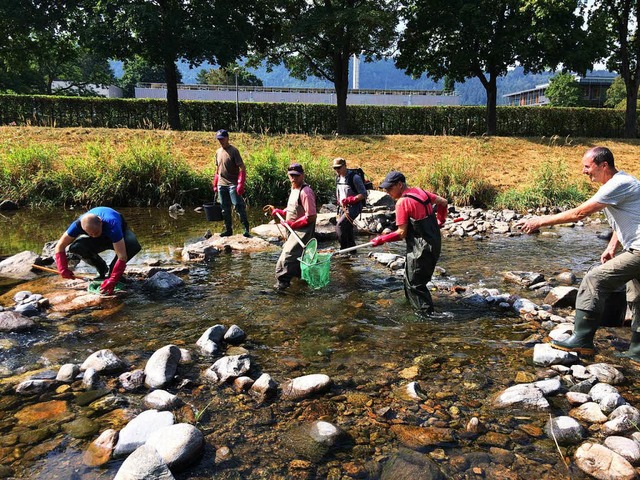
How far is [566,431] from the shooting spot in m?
3.54

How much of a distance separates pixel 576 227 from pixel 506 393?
10752 millimetres

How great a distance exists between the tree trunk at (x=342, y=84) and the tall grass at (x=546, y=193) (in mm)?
11056

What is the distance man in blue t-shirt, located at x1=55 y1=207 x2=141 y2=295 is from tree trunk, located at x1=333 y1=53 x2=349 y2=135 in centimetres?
1882

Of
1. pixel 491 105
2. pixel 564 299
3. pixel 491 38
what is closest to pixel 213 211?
pixel 564 299

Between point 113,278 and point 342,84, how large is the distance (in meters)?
20.1

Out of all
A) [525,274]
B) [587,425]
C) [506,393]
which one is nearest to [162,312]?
[506,393]

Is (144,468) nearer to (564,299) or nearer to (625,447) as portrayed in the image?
(625,447)

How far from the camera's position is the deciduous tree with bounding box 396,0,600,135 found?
22.2m

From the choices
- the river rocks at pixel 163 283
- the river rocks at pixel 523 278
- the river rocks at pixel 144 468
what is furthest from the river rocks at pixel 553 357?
the river rocks at pixel 163 283

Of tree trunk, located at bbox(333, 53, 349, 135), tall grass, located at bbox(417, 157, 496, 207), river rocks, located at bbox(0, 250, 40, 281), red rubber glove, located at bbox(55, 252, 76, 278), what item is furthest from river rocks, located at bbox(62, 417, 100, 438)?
tree trunk, located at bbox(333, 53, 349, 135)

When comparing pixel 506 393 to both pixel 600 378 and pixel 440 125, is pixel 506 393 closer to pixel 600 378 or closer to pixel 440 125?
pixel 600 378

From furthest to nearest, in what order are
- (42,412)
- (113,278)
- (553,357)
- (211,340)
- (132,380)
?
(113,278)
(211,340)
(553,357)
(132,380)
(42,412)

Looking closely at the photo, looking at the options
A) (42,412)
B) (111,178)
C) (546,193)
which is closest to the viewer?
(42,412)

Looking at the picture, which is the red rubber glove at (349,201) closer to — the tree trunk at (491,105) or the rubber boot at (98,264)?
the rubber boot at (98,264)
